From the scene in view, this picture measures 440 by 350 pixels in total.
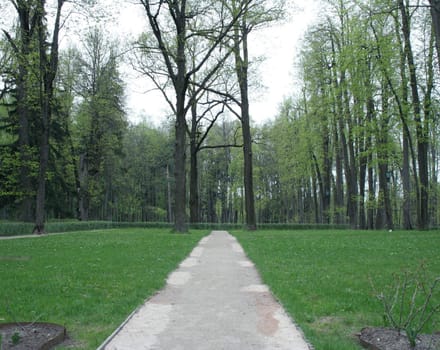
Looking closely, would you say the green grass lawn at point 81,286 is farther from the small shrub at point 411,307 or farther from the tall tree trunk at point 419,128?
the tall tree trunk at point 419,128

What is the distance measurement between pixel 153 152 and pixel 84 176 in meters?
16.8

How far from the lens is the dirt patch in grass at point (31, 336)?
13.8 feet

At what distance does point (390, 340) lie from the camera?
4.43 metres

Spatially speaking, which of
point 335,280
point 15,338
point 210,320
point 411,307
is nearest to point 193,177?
point 335,280

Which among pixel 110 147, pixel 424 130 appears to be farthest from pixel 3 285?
pixel 110 147

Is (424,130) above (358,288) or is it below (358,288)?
above

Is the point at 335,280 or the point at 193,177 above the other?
the point at 193,177

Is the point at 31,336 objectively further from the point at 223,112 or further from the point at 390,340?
the point at 223,112

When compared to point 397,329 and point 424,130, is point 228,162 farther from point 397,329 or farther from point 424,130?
point 397,329

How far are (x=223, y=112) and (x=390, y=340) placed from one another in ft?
111

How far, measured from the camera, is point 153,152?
55.0 m

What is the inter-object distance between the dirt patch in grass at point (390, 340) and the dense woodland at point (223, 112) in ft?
37.0

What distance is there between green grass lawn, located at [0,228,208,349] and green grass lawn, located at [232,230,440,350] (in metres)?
2.32

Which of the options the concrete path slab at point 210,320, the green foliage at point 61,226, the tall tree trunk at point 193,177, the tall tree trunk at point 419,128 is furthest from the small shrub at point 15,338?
the tall tree trunk at point 193,177
